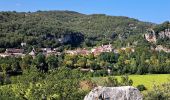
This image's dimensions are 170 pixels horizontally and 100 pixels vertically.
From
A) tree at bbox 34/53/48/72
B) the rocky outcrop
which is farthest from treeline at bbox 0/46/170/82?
the rocky outcrop

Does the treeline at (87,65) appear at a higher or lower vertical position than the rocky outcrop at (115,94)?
lower

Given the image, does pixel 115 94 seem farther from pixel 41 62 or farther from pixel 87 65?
pixel 87 65

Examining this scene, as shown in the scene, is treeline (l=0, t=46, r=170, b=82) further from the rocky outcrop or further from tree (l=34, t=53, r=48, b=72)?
the rocky outcrop

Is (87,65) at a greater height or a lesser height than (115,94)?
lesser

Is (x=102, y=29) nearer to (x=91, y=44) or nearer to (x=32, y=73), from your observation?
(x=91, y=44)

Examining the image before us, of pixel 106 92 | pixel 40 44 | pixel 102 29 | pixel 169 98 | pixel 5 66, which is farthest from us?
pixel 102 29

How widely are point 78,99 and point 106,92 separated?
1473cm

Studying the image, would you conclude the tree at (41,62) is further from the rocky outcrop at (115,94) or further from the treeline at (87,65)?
the rocky outcrop at (115,94)

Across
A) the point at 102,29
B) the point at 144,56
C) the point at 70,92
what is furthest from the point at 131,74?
the point at 102,29

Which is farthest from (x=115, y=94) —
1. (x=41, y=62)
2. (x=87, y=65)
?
(x=87, y=65)

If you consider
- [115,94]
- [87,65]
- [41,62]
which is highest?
[115,94]

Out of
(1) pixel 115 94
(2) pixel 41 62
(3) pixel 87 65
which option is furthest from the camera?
(3) pixel 87 65

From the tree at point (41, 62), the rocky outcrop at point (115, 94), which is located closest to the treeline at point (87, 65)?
the tree at point (41, 62)

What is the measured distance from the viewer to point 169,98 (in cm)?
3155
